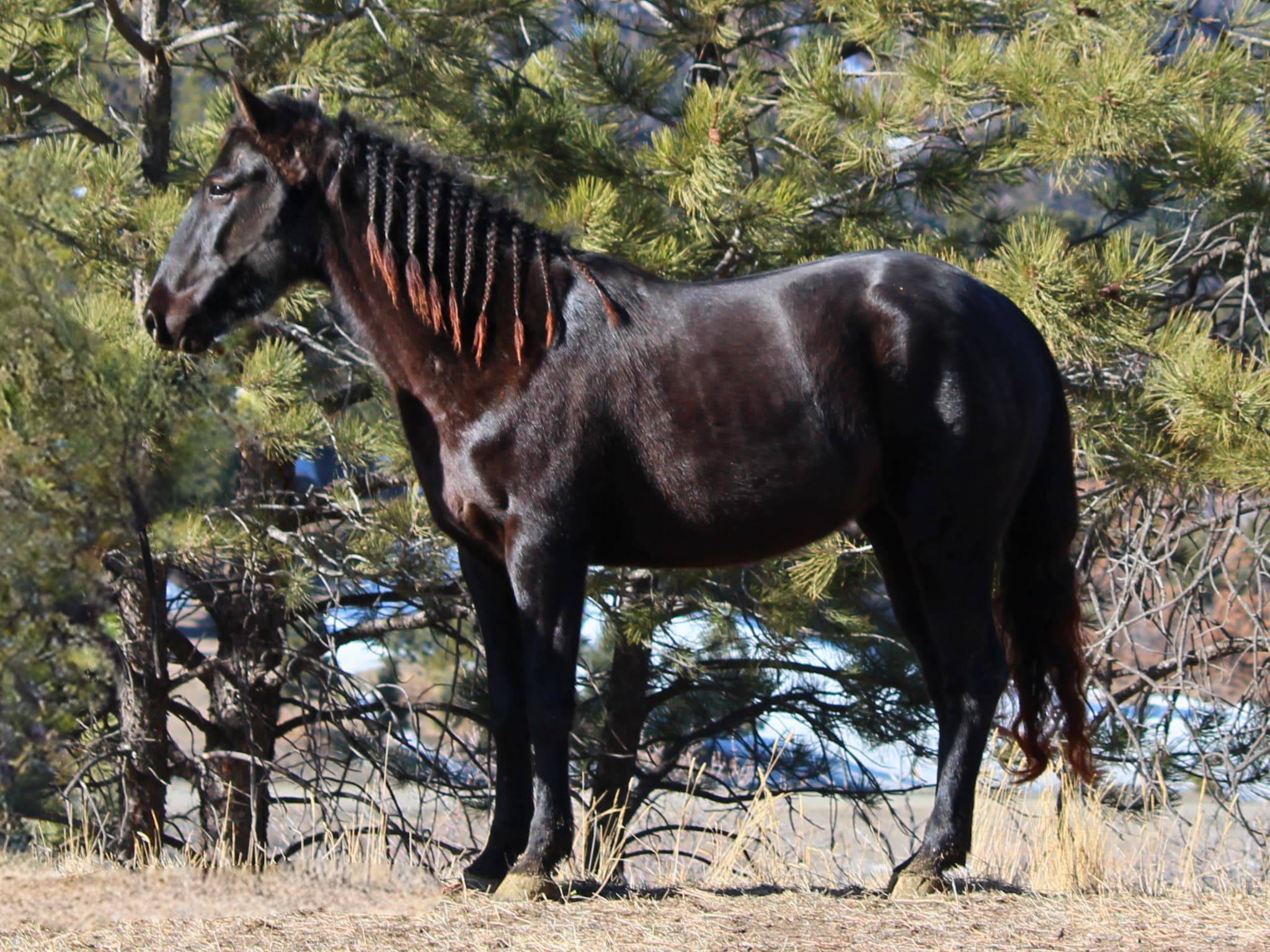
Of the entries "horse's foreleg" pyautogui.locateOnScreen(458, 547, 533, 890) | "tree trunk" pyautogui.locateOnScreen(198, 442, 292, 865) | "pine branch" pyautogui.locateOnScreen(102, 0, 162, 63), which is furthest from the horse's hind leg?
"pine branch" pyautogui.locateOnScreen(102, 0, 162, 63)

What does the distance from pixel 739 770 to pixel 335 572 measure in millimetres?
3764

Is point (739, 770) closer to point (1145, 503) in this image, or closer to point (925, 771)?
point (925, 771)

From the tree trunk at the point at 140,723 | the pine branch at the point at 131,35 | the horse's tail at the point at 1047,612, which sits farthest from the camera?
the pine branch at the point at 131,35

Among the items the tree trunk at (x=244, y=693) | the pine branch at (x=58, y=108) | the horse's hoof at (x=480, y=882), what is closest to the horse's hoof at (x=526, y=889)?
the horse's hoof at (x=480, y=882)

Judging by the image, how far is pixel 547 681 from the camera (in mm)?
3145

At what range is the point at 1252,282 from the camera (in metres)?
6.94

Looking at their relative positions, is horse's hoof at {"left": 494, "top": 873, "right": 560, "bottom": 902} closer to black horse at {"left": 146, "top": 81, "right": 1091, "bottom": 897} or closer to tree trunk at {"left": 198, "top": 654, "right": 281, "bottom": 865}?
black horse at {"left": 146, "top": 81, "right": 1091, "bottom": 897}

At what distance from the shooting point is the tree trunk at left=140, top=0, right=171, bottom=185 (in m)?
6.08

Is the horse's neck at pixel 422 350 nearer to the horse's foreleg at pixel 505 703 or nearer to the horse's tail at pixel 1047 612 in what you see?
the horse's foreleg at pixel 505 703

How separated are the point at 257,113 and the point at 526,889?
2.03 meters

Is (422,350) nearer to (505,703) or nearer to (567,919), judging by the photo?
(505,703)

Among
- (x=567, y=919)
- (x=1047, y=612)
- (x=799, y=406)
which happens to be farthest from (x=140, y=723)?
(x=1047, y=612)

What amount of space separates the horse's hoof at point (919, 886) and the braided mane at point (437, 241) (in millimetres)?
1571

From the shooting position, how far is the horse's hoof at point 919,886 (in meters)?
3.25
